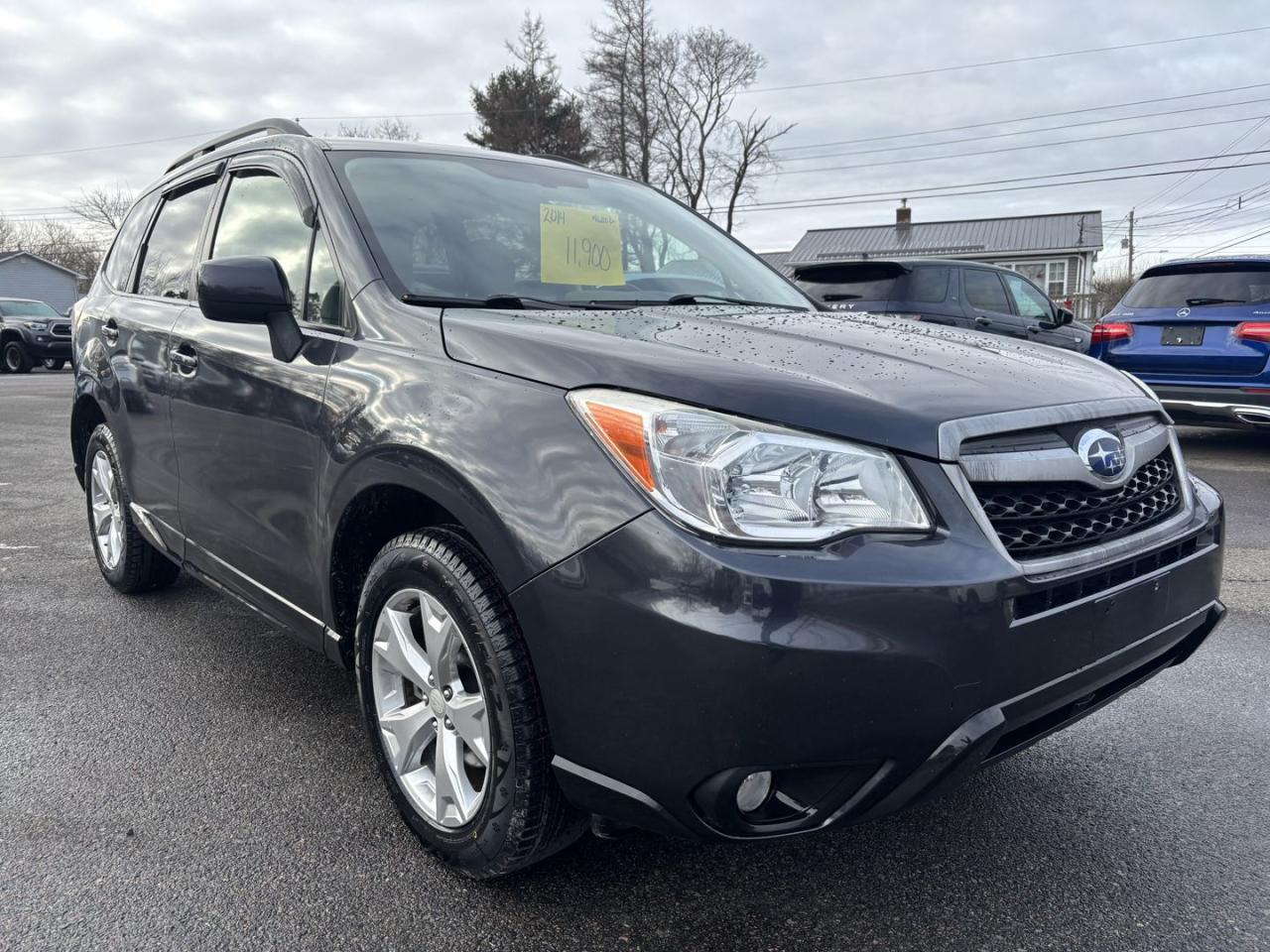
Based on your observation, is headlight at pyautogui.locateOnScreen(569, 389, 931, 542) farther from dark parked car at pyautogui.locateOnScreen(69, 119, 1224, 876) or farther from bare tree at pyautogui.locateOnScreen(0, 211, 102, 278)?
bare tree at pyautogui.locateOnScreen(0, 211, 102, 278)

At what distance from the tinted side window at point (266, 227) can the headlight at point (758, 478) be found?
54.3 inches

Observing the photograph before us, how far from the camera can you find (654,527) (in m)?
1.67

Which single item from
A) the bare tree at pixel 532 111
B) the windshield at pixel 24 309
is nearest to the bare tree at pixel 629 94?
the bare tree at pixel 532 111

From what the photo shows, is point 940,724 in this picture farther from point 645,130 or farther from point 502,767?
point 645,130

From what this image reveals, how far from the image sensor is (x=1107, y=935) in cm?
197

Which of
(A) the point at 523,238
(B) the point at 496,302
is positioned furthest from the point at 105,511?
(B) the point at 496,302

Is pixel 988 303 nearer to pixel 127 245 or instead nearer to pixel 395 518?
pixel 127 245

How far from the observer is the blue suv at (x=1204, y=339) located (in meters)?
7.08

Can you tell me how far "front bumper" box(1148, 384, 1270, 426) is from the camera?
7051 mm

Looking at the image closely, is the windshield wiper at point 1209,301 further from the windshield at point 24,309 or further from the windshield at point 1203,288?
the windshield at point 24,309

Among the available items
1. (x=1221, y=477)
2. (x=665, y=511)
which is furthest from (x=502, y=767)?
(x=1221, y=477)

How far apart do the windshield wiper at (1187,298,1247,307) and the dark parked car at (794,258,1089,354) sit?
180cm

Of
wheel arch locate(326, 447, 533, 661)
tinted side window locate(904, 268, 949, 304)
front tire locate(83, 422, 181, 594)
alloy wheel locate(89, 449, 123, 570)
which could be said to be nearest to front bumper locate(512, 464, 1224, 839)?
wheel arch locate(326, 447, 533, 661)

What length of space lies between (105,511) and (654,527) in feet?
11.7
